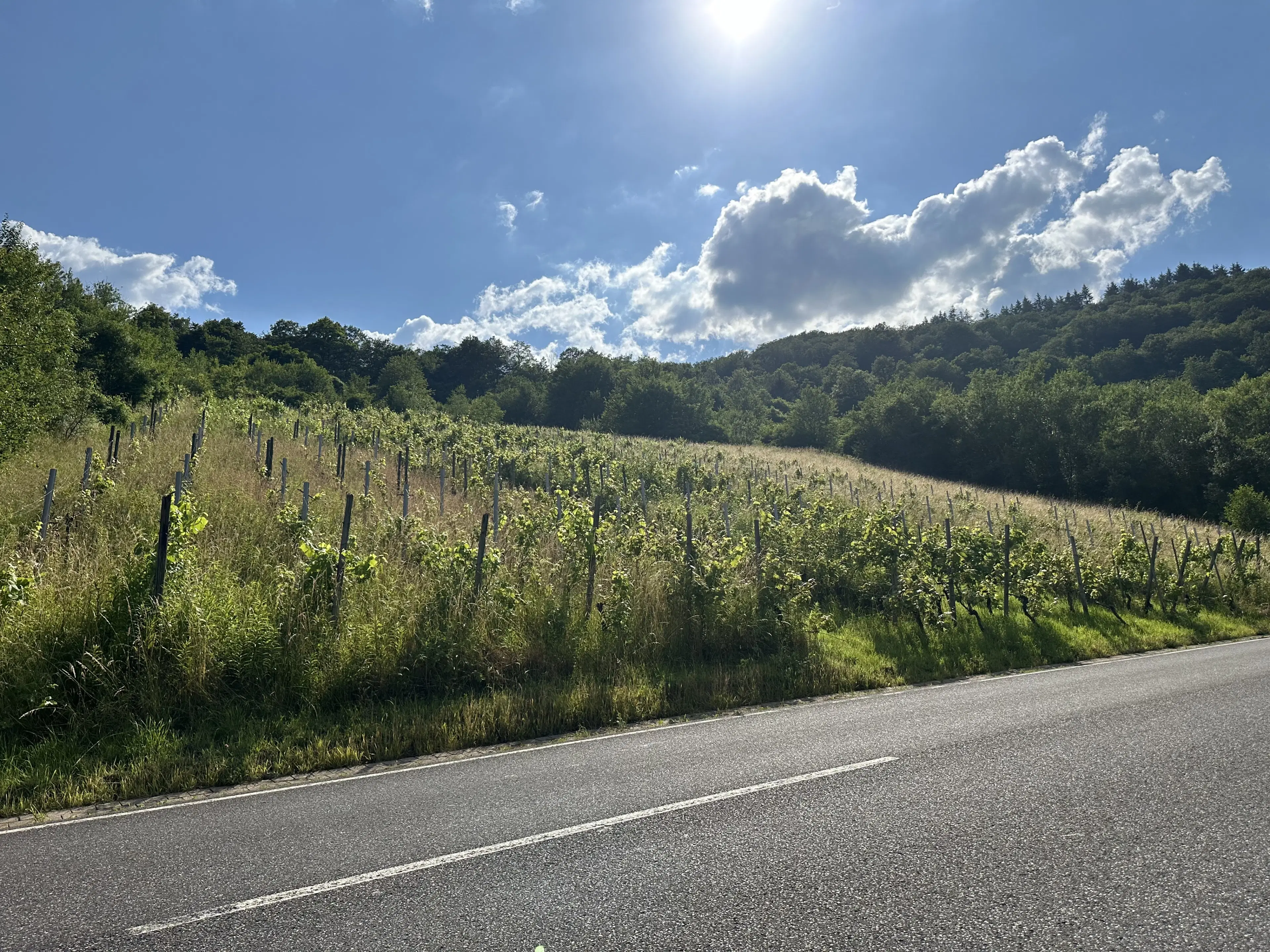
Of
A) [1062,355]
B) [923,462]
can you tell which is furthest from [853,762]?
[1062,355]

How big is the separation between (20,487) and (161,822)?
11.3 meters

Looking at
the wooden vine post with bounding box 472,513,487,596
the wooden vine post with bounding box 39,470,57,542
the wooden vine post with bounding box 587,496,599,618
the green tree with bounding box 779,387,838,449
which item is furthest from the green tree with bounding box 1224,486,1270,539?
the wooden vine post with bounding box 39,470,57,542

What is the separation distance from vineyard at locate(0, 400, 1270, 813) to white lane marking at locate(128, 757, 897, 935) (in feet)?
8.50

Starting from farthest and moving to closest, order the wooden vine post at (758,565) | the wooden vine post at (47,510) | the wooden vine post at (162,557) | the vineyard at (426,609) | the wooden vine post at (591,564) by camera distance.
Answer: the wooden vine post at (758,565) → the wooden vine post at (591,564) → the wooden vine post at (47,510) → the wooden vine post at (162,557) → the vineyard at (426,609)

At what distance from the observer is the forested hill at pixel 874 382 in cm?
2902

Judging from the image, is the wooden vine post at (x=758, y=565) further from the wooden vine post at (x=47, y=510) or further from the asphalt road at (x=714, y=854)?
the wooden vine post at (x=47, y=510)

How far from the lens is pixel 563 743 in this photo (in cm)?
672

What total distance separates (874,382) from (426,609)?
90.3 m

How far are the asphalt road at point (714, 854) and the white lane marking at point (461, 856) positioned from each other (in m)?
0.02

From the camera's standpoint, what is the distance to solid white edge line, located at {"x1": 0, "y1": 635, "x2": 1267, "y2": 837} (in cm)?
501

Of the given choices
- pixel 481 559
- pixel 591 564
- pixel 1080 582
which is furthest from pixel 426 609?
pixel 1080 582

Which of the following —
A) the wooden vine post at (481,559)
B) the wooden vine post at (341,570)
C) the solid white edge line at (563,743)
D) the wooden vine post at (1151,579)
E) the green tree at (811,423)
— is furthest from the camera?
the green tree at (811,423)

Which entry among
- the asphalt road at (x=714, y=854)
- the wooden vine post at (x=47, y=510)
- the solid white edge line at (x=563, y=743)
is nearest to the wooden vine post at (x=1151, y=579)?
the solid white edge line at (x=563, y=743)

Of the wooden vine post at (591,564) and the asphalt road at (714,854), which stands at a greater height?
the wooden vine post at (591,564)
